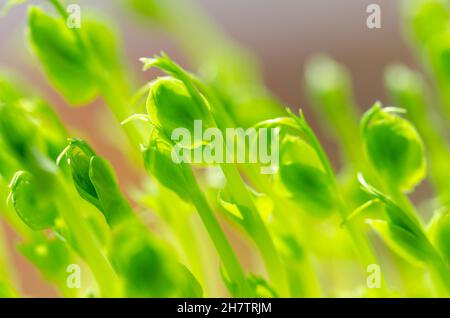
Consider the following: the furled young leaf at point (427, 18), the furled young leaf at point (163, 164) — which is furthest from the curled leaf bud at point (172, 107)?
the furled young leaf at point (427, 18)

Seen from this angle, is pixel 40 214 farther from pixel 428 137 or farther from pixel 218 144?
pixel 428 137

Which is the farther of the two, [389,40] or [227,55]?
[389,40]

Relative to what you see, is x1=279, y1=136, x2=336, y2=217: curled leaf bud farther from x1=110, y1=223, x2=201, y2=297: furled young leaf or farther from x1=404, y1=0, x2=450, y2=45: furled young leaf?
x1=404, y1=0, x2=450, y2=45: furled young leaf

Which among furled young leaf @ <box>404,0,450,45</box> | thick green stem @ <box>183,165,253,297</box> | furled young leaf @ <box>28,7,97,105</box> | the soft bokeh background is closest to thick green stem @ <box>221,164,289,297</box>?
thick green stem @ <box>183,165,253,297</box>

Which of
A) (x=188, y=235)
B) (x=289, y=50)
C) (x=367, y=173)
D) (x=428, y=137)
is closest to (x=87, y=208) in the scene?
(x=188, y=235)

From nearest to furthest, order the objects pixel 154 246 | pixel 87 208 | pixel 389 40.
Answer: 1. pixel 154 246
2. pixel 87 208
3. pixel 389 40

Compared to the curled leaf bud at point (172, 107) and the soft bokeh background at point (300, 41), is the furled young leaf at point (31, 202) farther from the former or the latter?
the soft bokeh background at point (300, 41)
